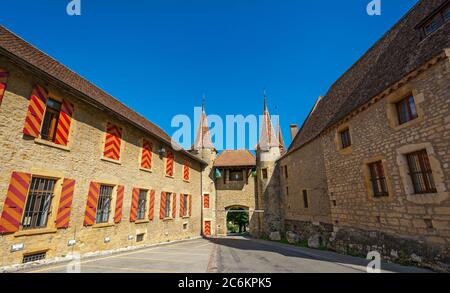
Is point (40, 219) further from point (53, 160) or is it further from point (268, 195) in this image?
point (268, 195)

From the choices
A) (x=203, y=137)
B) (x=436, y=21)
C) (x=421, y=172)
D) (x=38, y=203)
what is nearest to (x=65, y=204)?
(x=38, y=203)

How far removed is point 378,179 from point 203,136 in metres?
17.1

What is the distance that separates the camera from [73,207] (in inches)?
292

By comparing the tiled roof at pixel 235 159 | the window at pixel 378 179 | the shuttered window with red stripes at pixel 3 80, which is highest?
the tiled roof at pixel 235 159

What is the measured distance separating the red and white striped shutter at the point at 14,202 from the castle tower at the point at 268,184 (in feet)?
51.6

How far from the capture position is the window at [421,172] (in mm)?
5730

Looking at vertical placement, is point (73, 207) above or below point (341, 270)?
above

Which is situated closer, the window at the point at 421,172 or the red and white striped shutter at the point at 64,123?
the window at the point at 421,172

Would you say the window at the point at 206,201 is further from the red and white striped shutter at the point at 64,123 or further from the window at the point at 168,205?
the red and white striped shutter at the point at 64,123

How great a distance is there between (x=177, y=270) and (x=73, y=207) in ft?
15.9

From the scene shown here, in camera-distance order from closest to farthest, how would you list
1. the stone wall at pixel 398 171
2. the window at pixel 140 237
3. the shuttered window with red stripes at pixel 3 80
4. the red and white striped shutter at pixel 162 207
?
the stone wall at pixel 398 171
the shuttered window with red stripes at pixel 3 80
the window at pixel 140 237
the red and white striped shutter at pixel 162 207

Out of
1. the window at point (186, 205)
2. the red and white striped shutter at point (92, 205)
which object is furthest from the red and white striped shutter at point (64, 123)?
the window at point (186, 205)

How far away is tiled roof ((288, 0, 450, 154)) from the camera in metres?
6.22
